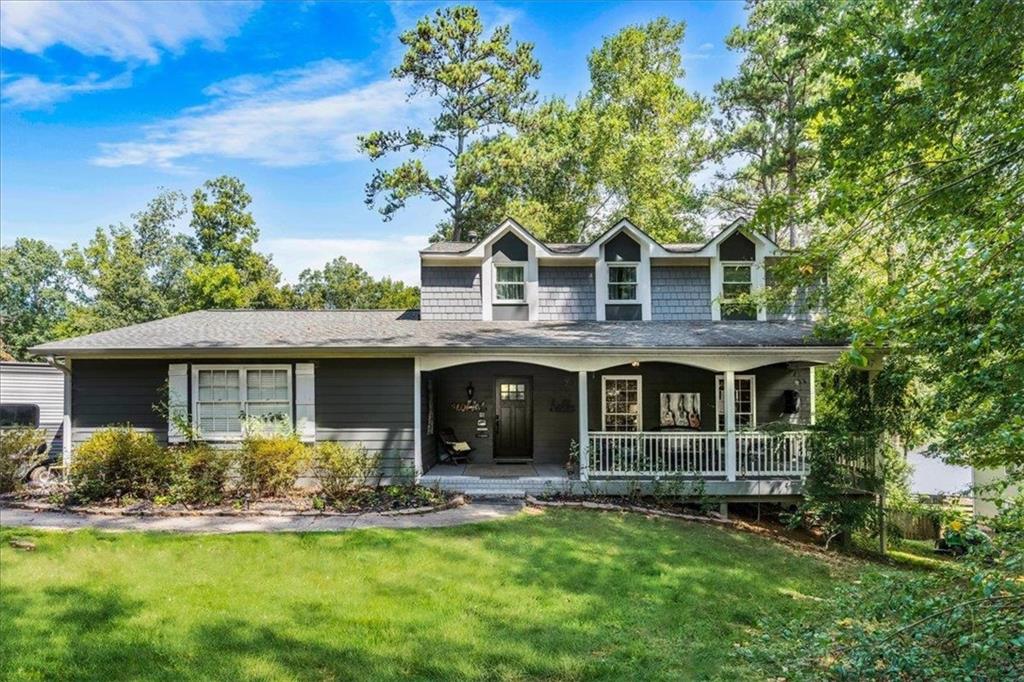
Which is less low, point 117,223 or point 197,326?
point 117,223

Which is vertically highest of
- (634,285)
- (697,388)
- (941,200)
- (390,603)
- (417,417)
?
(634,285)

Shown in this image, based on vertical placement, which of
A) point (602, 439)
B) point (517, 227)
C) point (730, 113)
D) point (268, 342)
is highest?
point (730, 113)

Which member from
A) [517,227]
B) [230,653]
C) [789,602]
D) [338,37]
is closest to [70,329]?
[338,37]

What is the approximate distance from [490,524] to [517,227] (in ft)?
24.9

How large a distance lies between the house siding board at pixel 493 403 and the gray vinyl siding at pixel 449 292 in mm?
1416

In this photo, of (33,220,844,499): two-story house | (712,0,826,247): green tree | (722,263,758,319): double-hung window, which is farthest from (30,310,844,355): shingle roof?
(712,0,826,247): green tree

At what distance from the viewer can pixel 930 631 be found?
2.69 metres

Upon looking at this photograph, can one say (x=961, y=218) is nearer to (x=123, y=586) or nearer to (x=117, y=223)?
(x=123, y=586)

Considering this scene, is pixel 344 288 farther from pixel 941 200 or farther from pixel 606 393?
pixel 941 200

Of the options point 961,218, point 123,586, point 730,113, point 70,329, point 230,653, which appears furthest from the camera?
point 70,329

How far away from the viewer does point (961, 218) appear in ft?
18.0

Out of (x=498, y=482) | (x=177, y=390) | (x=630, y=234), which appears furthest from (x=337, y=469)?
(x=630, y=234)

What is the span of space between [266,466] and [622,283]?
8.90 m

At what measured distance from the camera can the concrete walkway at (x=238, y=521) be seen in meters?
8.15
